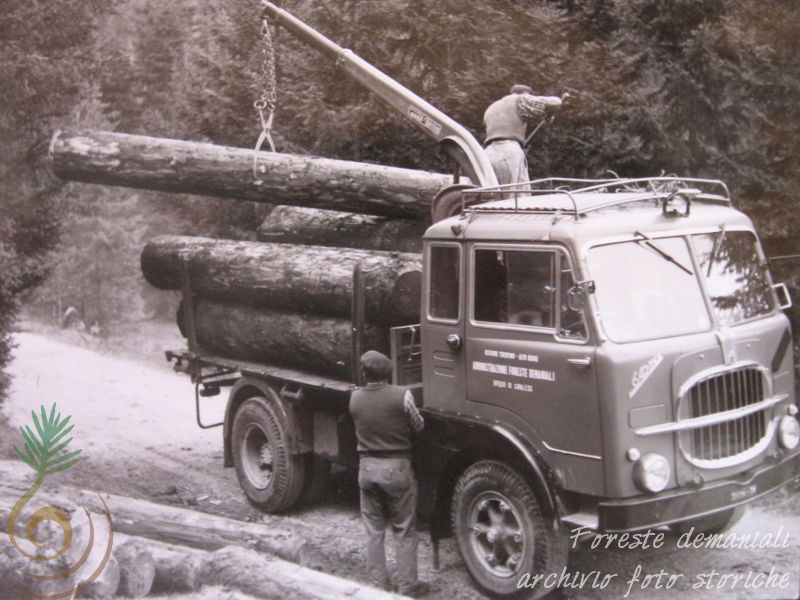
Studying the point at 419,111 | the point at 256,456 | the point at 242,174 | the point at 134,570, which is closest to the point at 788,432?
the point at 419,111

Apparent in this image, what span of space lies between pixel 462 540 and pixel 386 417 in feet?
3.50

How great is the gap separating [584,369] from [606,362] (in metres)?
0.16

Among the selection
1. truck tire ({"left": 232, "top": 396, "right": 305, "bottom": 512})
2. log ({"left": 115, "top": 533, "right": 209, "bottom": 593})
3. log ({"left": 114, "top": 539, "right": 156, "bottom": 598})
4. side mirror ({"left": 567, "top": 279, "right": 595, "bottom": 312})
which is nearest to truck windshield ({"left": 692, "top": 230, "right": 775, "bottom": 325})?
side mirror ({"left": 567, "top": 279, "right": 595, "bottom": 312})

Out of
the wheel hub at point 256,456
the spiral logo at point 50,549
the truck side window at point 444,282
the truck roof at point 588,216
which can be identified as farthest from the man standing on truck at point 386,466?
the wheel hub at point 256,456

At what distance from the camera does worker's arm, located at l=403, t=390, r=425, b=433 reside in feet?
20.3

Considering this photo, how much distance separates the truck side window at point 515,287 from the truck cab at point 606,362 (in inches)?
0.4

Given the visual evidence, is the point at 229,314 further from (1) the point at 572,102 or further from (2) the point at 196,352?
(1) the point at 572,102

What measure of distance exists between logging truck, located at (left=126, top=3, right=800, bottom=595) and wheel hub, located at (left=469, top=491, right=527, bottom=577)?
0.01 m

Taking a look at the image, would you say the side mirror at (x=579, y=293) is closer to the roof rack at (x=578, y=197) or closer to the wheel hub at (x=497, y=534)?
the roof rack at (x=578, y=197)

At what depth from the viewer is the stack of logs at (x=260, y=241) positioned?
8.12 m

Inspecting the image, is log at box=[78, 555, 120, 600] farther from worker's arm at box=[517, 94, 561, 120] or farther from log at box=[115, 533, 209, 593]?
worker's arm at box=[517, 94, 561, 120]

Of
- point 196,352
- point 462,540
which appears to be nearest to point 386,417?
point 462,540

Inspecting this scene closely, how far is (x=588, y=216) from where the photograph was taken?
593 cm

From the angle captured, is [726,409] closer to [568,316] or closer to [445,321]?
[568,316]
